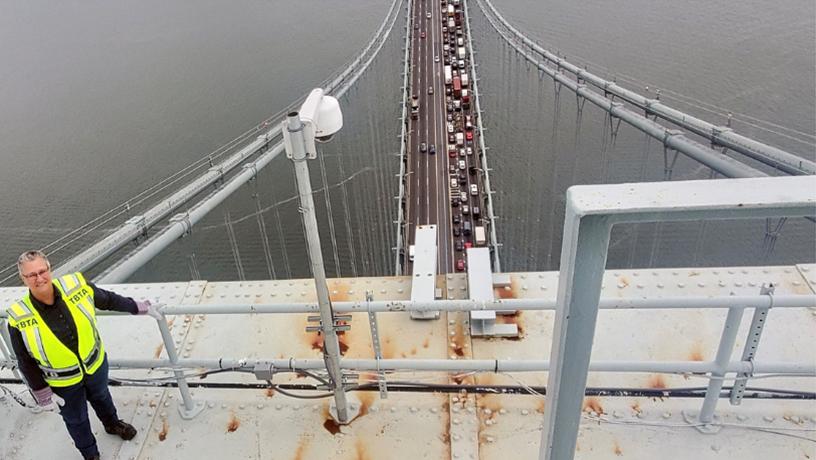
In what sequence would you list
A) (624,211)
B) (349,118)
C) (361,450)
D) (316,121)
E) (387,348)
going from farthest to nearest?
1. (349,118)
2. (387,348)
3. (361,450)
4. (316,121)
5. (624,211)

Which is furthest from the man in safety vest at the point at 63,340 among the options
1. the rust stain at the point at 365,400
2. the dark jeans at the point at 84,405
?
the rust stain at the point at 365,400

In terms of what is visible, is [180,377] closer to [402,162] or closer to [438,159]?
[402,162]

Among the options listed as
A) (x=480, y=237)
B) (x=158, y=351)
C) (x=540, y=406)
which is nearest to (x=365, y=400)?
(x=540, y=406)

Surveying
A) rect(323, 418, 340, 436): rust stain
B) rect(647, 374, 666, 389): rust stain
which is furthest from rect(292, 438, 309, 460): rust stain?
rect(647, 374, 666, 389): rust stain

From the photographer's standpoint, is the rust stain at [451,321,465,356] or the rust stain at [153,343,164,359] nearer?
the rust stain at [451,321,465,356]

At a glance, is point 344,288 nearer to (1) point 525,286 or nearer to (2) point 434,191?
(1) point 525,286

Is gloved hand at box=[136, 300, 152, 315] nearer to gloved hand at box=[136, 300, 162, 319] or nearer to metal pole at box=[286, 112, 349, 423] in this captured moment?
gloved hand at box=[136, 300, 162, 319]
